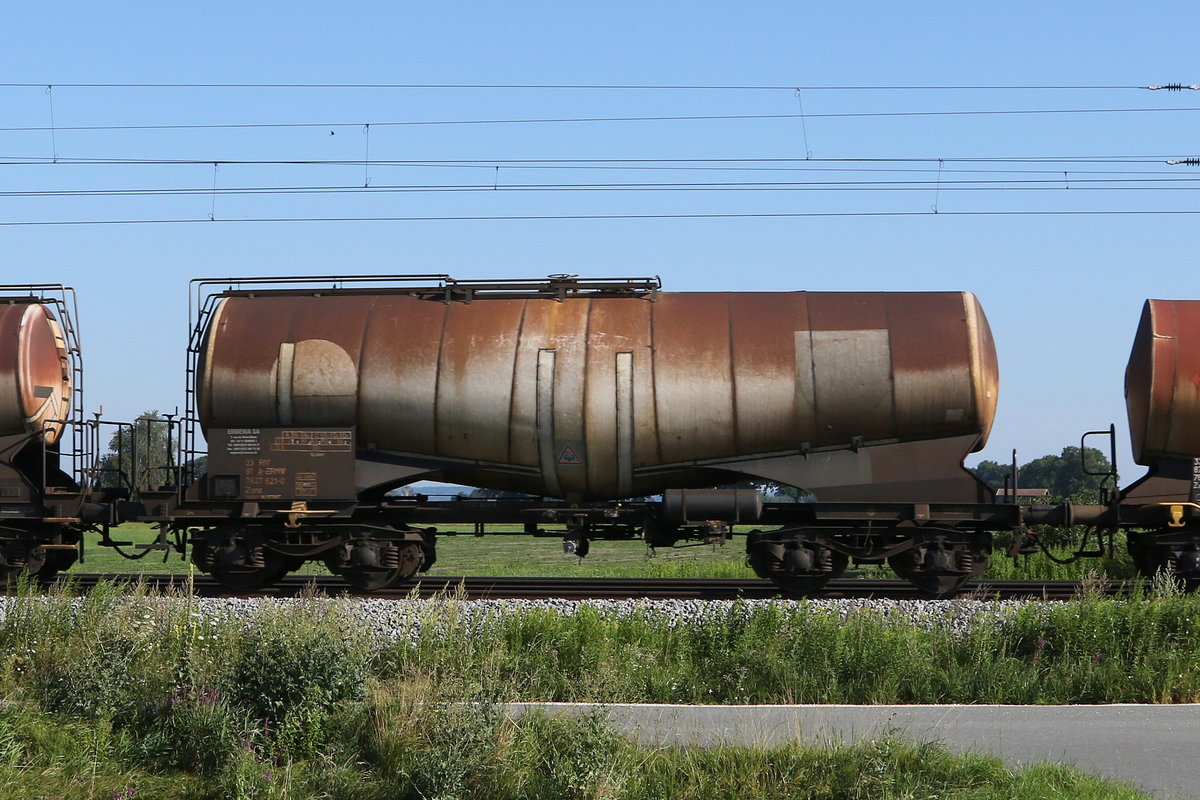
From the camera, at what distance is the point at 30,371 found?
1520 centimetres

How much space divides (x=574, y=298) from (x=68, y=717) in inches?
297

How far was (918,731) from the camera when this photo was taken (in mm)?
8773

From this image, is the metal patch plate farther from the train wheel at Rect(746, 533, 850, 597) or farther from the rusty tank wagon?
the train wheel at Rect(746, 533, 850, 597)

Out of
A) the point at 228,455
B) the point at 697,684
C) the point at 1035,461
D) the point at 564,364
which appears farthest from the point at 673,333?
the point at 1035,461

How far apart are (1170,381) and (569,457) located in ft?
24.3

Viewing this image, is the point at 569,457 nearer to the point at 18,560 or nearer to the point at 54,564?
the point at 18,560

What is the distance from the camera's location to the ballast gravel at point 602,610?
11.2 m

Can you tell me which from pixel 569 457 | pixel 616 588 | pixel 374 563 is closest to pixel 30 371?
pixel 374 563

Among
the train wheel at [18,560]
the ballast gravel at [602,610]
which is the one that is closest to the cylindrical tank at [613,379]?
the ballast gravel at [602,610]

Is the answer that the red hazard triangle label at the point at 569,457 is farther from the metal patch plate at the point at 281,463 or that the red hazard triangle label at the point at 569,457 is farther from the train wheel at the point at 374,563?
the metal patch plate at the point at 281,463

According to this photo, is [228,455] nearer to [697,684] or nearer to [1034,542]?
[697,684]

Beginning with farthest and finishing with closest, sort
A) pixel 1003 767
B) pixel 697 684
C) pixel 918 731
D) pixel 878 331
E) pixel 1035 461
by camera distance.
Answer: pixel 1035 461, pixel 878 331, pixel 697 684, pixel 918 731, pixel 1003 767

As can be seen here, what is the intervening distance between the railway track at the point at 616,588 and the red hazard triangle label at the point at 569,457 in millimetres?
1736

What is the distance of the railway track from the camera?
14227mm
